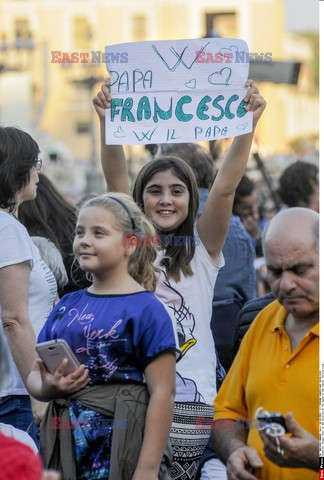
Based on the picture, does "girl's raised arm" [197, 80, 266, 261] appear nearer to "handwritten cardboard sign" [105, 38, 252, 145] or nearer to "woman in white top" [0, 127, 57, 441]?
"handwritten cardboard sign" [105, 38, 252, 145]

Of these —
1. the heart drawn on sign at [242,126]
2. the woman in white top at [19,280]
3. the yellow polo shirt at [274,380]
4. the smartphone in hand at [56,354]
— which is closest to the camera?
the yellow polo shirt at [274,380]

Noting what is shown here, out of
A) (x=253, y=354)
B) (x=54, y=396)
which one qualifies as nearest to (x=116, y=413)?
(x=54, y=396)

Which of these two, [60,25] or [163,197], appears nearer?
[163,197]

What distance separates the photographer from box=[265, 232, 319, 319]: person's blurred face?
315 centimetres

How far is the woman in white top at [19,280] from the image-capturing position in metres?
4.07

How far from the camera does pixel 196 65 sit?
4336mm

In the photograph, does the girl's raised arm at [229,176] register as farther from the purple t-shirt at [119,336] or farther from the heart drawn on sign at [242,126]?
the purple t-shirt at [119,336]

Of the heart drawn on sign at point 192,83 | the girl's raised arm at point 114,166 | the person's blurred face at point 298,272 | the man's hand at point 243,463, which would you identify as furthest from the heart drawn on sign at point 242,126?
the man's hand at point 243,463

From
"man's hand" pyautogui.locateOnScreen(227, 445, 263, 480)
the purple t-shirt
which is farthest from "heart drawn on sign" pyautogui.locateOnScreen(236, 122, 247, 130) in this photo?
"man's hand" pyautogui.locateOnScreen(227, 445, 263, 480)

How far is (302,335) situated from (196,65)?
5.06 ft

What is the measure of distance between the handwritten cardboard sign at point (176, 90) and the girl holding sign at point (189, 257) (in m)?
0.07

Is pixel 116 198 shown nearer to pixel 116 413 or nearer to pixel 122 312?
pixel 122 312

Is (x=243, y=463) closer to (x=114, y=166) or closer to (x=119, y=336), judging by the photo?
(x=119, y=336)

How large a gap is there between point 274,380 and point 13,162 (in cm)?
167
